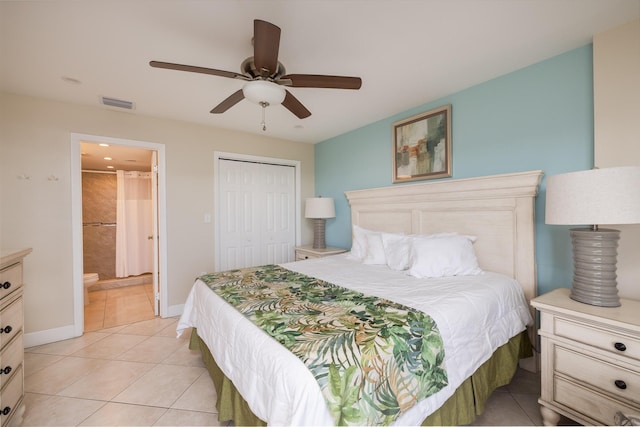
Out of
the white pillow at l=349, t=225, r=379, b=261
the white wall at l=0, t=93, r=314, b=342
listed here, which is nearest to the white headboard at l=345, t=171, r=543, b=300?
the white pillow at l=349, t=225, r=379, b=261

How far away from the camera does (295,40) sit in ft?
5.93

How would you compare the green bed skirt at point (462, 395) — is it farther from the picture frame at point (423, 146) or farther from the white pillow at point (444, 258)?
the picture frame at point (423, 146)

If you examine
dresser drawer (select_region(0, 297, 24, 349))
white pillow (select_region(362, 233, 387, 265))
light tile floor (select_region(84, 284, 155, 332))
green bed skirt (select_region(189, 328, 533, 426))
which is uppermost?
white pillow (select_region(362, 233, 387, 265))

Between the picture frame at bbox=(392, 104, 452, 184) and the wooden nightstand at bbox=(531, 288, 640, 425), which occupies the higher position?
the picture frame at bbox=(392, 104, 452, 184)

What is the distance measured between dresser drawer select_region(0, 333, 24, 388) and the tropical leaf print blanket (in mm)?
1154

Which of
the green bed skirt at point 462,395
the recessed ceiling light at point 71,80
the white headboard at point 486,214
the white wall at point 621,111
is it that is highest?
the recessed ceiling light at point 71,80

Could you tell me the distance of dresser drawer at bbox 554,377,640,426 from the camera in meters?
1.34

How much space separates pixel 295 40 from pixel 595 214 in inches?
80.6

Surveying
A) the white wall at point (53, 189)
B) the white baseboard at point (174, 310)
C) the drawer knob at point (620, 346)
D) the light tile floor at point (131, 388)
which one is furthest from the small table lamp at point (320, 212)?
the drawer knob at point (620, 346)

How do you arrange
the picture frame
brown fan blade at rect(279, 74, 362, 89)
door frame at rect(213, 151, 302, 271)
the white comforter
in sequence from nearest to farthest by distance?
the white comforter
brown fan blade at rect(279, 74, 362, 89)
the picture frame
door frame at rect(213, 151, 302, 271)

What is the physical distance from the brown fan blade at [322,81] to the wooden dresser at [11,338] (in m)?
1.85

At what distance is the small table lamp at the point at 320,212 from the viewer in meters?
3.90

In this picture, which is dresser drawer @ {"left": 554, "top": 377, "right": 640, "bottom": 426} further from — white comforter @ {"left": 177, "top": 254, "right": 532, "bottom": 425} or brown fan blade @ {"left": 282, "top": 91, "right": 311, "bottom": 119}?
brown fan blade @ {"left": 282, "top": 91, "right": 311, "bottom": 119}

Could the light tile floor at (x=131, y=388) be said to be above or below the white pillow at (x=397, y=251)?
below
